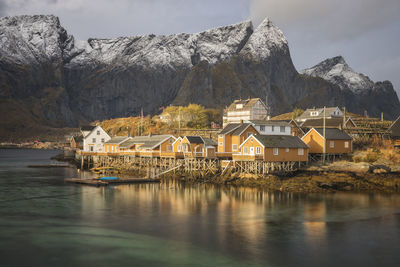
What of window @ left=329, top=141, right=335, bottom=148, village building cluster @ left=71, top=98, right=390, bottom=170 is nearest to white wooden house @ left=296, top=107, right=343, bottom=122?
village building cluster @ left=71, top=98, right=390, bottom=170

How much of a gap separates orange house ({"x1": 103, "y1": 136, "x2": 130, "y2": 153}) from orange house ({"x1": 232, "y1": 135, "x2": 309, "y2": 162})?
35.3 metres

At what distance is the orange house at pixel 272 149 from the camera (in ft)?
171

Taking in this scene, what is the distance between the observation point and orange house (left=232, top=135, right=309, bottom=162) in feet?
171

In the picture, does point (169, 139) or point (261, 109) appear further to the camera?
point (261, 109)

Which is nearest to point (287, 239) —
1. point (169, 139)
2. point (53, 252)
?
point (53, 252)

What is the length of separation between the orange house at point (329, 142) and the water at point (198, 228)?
15526 mm

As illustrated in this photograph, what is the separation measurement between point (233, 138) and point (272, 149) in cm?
889

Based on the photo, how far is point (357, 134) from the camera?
69.3m

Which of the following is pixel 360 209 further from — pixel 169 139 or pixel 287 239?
pixel 169 139

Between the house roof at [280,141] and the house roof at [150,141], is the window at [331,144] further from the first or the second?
the house roof at [150,141]

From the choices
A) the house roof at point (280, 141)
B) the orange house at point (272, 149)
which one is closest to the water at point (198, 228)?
the orange house at point (272, 149)

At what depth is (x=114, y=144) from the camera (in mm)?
84188

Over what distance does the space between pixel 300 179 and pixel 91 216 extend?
25858 mm

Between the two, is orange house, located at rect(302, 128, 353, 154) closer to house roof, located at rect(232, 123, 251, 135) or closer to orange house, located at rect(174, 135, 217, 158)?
house roof, located at rect(232, 123, 251, 135)
